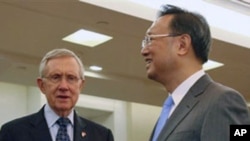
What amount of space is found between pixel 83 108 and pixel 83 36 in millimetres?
5090

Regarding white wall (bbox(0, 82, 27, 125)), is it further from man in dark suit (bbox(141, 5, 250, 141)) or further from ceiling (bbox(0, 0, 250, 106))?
man in dark suit (bbox(141, 5, 250, 141))

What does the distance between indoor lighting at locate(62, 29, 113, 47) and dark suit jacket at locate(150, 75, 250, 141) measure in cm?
414

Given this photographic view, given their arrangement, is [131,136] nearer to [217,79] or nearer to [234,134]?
[217,79]

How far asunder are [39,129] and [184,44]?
93 centimetres

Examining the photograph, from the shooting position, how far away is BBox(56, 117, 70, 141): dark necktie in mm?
2559

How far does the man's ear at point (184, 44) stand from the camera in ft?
6.97

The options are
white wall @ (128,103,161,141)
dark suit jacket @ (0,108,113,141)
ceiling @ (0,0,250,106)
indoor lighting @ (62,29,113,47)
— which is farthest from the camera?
white wall @ (128,103,161,141)

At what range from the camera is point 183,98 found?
6.72 ft

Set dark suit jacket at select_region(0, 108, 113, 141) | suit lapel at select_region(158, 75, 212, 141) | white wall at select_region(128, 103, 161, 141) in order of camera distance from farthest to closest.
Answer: white wall at select_region(128, 103, 161, 141) → dark suit jacket at select_region(0, 108, 113, 141) → suit lapel at select_region(158, 75, 212, 141)

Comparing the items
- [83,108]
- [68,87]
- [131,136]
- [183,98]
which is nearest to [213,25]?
[68,87]

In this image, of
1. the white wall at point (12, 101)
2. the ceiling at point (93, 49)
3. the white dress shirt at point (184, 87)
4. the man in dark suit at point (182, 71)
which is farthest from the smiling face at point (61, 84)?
the white wall at point (12, 101)

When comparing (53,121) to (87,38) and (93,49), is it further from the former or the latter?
(93,49)

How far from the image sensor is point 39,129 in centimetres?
256

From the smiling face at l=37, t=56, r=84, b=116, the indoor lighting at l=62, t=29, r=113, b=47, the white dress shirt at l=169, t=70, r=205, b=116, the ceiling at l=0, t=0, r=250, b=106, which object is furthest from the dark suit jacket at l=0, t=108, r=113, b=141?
the indoor lighting at l=62, t=29, r=113, b=47
